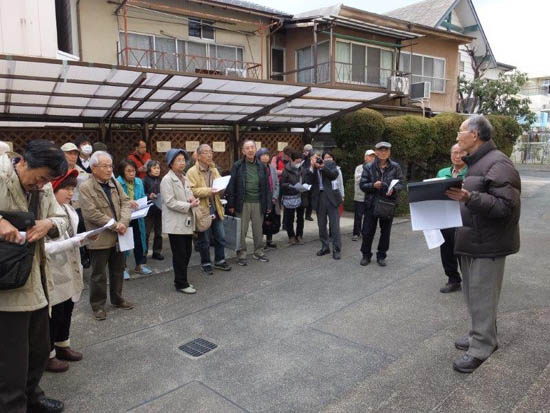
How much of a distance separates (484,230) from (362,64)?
50.7 feet

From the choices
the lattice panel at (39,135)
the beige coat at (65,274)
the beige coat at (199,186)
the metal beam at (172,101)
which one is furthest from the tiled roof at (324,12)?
the beige coat at (65,274)

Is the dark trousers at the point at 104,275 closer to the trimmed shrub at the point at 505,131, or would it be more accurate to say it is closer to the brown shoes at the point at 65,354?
the brown shoes at the point at 65,354

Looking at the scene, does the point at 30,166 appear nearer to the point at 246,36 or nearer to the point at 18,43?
the point at 18,43

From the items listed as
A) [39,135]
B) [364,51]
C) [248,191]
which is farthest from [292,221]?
[364,51]

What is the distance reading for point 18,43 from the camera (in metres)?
8.11

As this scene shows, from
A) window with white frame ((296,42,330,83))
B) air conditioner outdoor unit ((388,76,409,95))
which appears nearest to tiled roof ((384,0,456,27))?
air conditioner outdoor unit ((388,76,409,95))

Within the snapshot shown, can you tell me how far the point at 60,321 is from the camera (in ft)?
12.1

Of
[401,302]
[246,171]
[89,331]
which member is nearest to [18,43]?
[246,171]

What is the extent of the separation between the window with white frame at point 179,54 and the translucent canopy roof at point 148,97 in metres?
3.38

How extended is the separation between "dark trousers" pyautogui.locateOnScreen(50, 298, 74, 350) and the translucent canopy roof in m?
3.54

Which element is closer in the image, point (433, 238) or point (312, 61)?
point (433, 238)

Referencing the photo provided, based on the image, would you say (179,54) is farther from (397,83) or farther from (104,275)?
(397,83)

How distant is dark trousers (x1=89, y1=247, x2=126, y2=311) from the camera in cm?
459

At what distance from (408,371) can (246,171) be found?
13.5 ft
